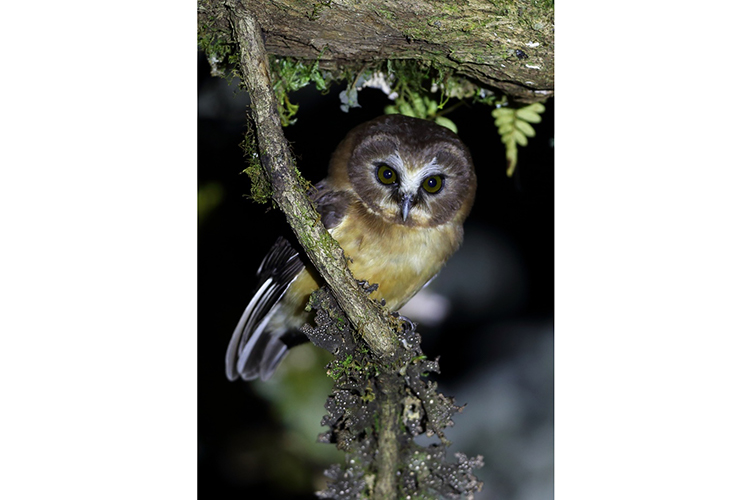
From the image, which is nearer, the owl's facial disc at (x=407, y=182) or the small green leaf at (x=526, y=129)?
the owl's facial disc at (x=407, y=182)

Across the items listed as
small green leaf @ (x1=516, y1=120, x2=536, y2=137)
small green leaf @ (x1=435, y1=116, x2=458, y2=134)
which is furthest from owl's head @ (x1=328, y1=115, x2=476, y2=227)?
small green leaf @ (x1=516, y1=120, x2=536, y2=137)

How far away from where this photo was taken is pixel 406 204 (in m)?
1.90

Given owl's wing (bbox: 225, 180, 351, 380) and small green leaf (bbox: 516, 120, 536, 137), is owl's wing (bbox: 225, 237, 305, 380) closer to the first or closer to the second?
owl's wing (bbox: 225, 180, 351, 380)

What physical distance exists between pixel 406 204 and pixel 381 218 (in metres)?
0.12

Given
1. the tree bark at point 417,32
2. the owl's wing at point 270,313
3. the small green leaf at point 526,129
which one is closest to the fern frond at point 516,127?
the small green leaf at point 526,129

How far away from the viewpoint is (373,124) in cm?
190

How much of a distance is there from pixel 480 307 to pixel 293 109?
97 cm

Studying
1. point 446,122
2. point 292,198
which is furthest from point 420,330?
point 292,198

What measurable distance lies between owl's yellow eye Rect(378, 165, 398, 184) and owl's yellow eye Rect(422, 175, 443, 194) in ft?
0.35

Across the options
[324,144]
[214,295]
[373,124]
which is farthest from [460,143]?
[214,295]

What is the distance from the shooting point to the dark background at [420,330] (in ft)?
5.99

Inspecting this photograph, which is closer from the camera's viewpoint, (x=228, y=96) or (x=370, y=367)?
(x=370, y=367)

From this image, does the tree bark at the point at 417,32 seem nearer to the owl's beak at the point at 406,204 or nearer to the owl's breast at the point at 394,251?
the owl's beak at the point at 406,204

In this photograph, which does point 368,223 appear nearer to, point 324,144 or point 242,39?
point 324,144
